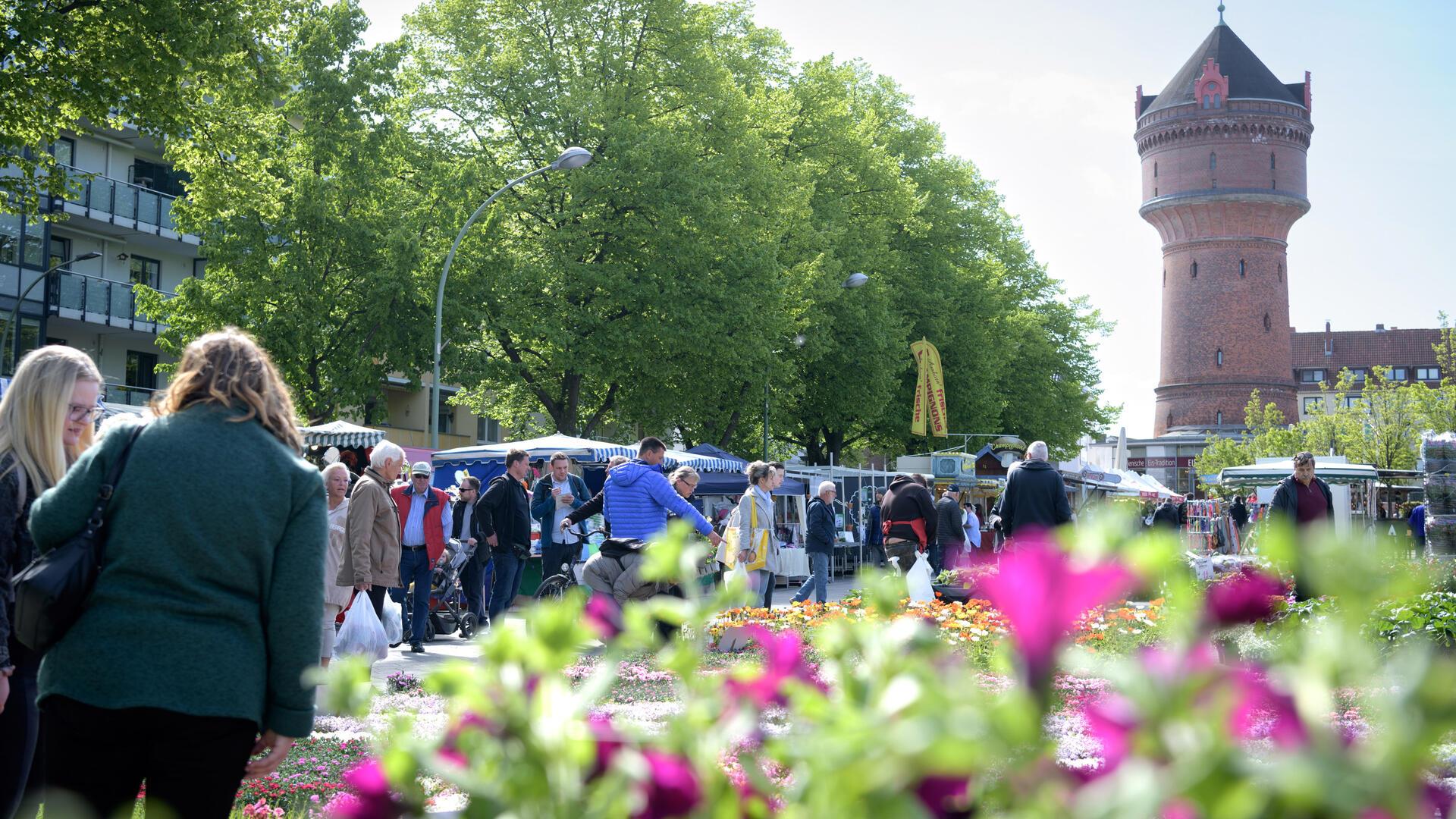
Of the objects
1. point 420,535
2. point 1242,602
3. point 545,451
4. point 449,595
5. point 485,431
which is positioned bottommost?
point 449,595

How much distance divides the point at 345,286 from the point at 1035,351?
26626 mm

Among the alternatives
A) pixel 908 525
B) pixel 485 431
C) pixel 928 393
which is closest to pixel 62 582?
pixel 908 525

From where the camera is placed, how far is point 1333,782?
27.7 inches

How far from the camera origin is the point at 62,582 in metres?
3.23

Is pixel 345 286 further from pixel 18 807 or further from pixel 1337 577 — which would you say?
pixel 1337 577

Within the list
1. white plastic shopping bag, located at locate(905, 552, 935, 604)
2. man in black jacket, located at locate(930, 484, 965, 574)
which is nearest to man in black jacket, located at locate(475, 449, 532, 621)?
white plastic shopping bag, located at locate(905, 552, 935, 604)

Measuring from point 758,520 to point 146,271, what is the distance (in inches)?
1246

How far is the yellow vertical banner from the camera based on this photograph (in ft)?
125

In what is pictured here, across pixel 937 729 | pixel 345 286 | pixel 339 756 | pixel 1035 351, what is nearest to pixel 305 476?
pixel 937 729

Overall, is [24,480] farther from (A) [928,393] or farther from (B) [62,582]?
(A) [928,393]

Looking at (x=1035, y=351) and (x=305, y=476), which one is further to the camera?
(x=1035, y=351)

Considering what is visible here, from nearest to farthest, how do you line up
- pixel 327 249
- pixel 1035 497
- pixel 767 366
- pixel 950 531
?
1. pixel 1035 497
2. pixel 950 531
3. pixel 327 249
4. pixel 767 366

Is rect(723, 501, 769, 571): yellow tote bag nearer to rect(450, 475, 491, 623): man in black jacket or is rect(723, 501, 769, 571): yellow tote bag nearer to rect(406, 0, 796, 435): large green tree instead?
rect(450, 475, 491, 623): man in black jacket

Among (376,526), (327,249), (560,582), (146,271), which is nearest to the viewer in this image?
(376,526)
